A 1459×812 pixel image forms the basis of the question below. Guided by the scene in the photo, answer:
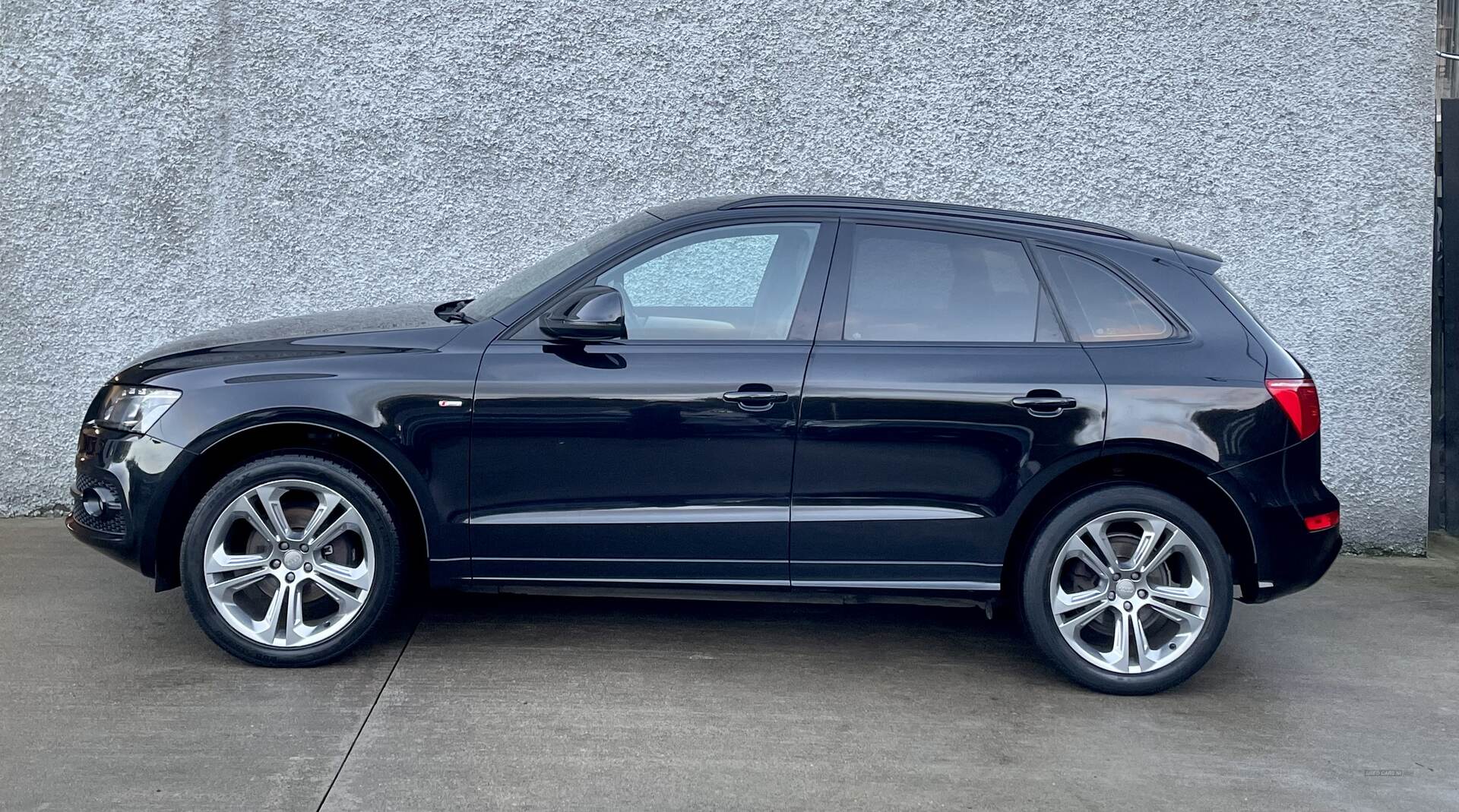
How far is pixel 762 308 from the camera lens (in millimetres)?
4680

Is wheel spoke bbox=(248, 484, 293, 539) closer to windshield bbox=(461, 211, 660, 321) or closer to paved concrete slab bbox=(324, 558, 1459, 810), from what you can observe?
paved concrete slab bbox=(324, 558, 1459, 810)

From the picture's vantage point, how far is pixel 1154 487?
4.63 metres

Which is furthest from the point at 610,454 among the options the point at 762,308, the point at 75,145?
the point at 75,145

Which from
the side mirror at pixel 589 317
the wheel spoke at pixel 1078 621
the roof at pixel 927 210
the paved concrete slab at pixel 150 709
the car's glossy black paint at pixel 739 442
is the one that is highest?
the roof at pixel 927 210

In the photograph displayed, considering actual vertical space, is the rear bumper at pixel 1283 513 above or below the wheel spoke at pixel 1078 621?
above

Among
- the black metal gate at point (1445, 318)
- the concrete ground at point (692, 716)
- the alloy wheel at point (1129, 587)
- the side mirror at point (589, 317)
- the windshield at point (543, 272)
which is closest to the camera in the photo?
the concrete ground at point (692, 716)

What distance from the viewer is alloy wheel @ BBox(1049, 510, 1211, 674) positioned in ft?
15.0

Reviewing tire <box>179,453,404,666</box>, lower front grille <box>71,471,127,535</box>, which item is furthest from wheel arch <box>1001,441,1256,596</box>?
lower front grille <box>71,471,127,535</box>

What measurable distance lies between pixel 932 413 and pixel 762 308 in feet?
2.30

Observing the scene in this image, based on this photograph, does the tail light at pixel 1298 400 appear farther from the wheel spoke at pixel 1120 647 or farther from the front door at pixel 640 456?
the front door at pixel 640 456

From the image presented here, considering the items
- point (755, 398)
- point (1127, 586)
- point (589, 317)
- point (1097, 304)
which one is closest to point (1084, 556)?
point (1127, 586)

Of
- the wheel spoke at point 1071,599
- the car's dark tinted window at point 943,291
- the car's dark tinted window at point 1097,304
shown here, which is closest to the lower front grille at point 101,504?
the car's dark tinted window at point 943,291

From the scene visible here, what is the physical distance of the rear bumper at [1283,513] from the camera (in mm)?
4562

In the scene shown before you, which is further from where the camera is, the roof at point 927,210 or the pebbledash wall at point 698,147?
the pebbledash wall at point 698,147
